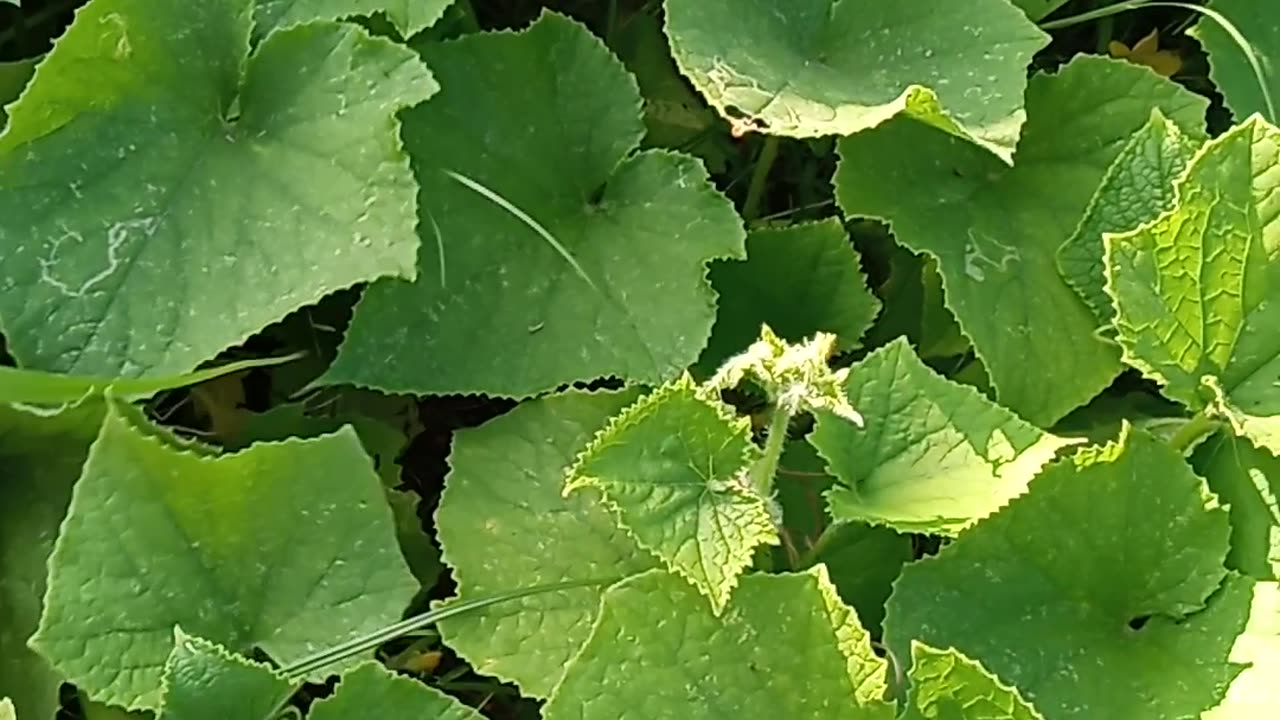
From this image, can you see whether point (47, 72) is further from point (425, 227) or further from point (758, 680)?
point (758, 680)

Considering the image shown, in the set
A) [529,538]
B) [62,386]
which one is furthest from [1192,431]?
[62,386]

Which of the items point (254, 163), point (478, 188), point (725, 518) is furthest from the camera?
point (478, 188)

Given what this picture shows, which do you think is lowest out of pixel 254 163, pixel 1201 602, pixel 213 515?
pixel 1201 602

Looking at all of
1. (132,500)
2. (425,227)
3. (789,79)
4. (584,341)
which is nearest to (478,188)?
(425,227)

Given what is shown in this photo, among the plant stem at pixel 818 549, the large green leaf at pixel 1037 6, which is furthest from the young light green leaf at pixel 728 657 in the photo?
the large green leaf at pixel 1037 6

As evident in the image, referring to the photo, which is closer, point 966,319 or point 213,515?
point 213,515

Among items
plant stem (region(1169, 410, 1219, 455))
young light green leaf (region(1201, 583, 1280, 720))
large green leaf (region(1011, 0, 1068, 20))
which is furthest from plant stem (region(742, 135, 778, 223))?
→ young light green leaf (region(1201, 583, 1280, 720))
